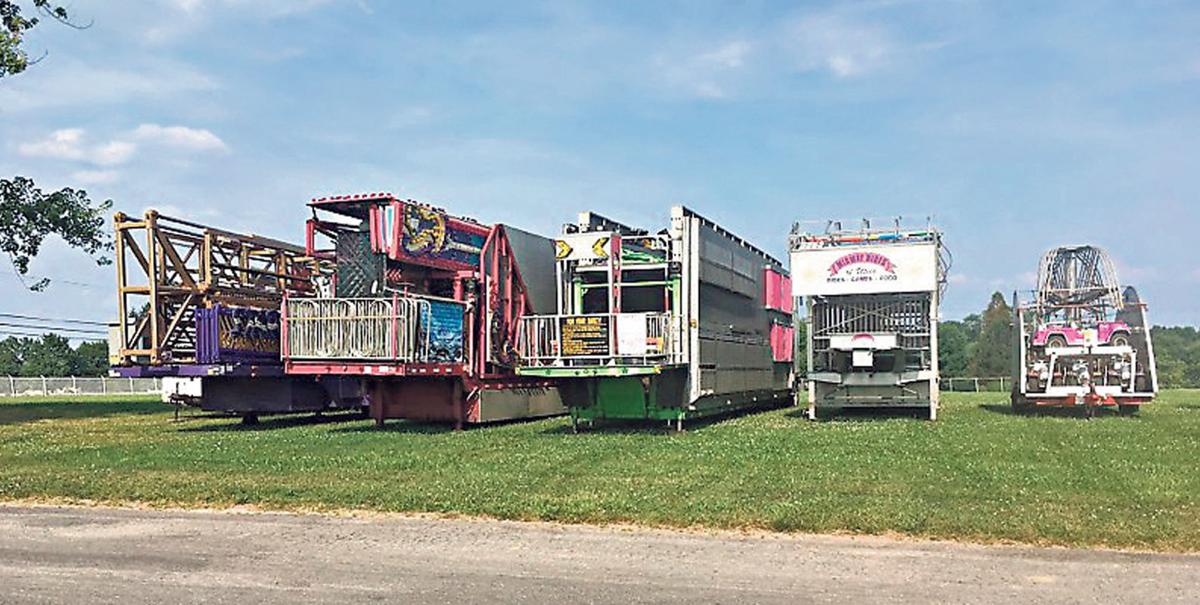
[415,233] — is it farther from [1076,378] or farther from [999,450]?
[1076,378]

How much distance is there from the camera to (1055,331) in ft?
80.2

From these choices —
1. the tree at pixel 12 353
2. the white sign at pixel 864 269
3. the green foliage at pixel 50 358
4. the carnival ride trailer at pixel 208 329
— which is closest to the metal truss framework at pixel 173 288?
the carnival ride trailer at pixel 208 329

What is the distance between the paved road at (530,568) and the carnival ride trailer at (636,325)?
905 cm

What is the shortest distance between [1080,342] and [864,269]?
6.00 metres

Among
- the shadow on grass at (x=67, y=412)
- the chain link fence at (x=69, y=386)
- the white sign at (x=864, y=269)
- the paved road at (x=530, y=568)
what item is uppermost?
the white sign at (x=864, y=269)

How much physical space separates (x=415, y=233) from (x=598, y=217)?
3617 millimetres

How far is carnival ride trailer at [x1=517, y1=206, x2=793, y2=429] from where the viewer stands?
18828 mm

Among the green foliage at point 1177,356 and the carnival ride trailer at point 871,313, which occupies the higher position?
the carnival ride trailer at point 871,313

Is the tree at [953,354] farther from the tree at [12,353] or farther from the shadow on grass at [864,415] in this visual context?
the tree at [12,353]

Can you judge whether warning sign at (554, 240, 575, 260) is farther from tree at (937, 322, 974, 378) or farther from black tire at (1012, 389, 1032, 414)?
tree at (937, 322, 974, 378)

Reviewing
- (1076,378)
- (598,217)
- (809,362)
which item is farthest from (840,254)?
(1076,378)

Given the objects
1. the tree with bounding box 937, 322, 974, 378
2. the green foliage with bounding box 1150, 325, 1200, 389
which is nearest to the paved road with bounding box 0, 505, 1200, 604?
the green foliage with bounding box 1150, 325, 1200, 389

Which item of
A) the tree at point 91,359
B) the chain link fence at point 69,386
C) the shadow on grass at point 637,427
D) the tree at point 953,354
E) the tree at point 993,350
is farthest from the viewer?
the tree at point 91,359

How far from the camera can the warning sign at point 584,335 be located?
1894 centimetres
